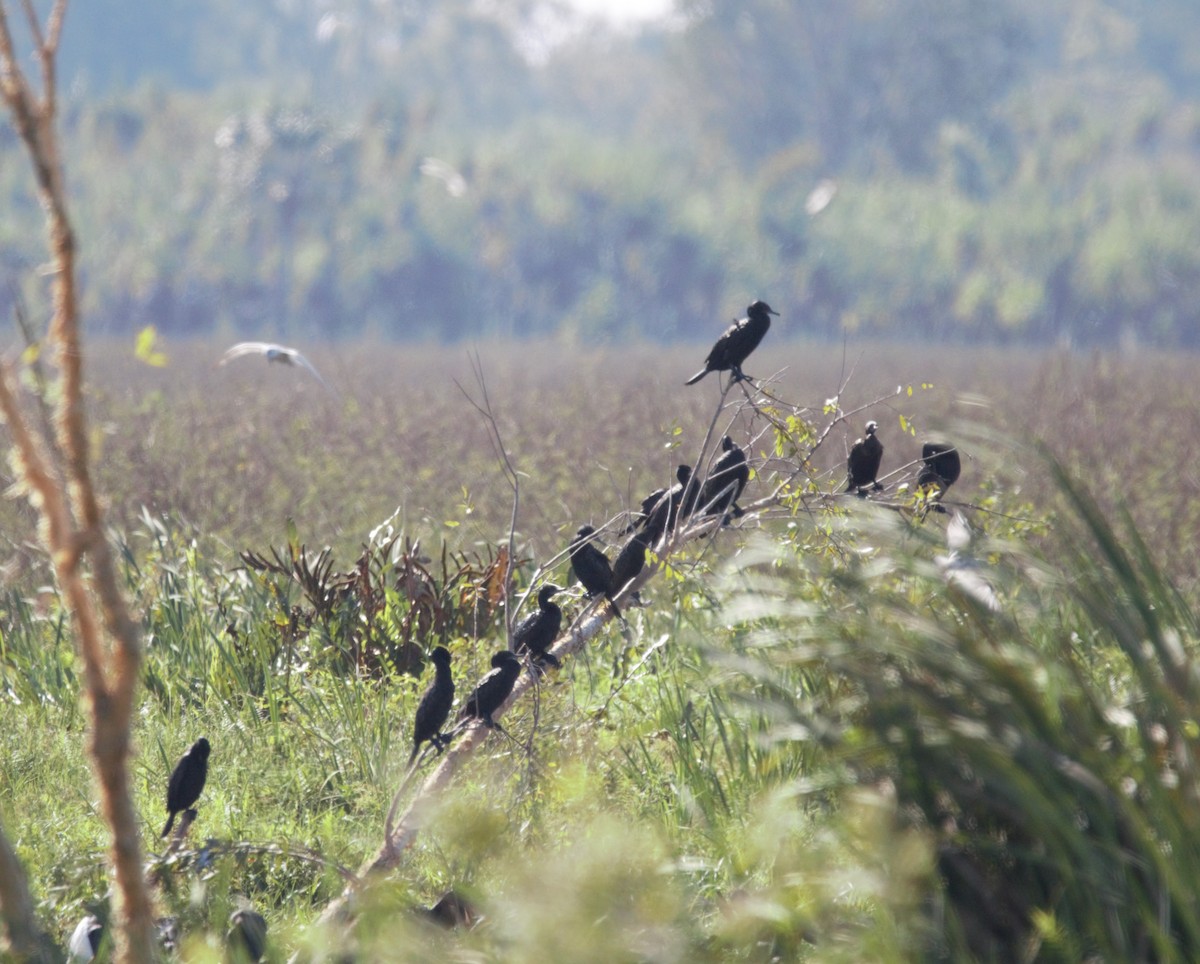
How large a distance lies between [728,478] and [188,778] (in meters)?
1.70

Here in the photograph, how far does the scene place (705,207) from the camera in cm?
3794

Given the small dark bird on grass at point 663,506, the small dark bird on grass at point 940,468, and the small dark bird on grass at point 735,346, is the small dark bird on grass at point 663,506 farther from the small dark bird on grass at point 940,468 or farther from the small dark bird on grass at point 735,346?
the small dark bird on grass at point 940,468

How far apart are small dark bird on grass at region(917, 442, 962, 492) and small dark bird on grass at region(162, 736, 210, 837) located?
2.12 metres

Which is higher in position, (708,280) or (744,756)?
(708,280)

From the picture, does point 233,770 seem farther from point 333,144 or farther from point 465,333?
point 333,144

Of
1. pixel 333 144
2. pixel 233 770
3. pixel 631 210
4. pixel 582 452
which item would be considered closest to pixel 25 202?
pixel 333 144

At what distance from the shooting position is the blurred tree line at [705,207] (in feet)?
111

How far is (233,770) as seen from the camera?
4.35 meters

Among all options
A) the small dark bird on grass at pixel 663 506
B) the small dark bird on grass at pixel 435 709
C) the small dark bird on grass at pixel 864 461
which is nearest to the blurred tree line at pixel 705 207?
the small dark bird on grass at pixel 663 506

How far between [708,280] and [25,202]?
19.9m

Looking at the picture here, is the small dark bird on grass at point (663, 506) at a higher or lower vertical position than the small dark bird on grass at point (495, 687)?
higher

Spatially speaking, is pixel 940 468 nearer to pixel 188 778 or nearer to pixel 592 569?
pixel 592 569

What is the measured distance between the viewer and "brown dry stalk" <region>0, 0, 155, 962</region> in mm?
1829

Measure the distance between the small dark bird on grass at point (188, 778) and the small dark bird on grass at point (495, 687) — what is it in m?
0.69
